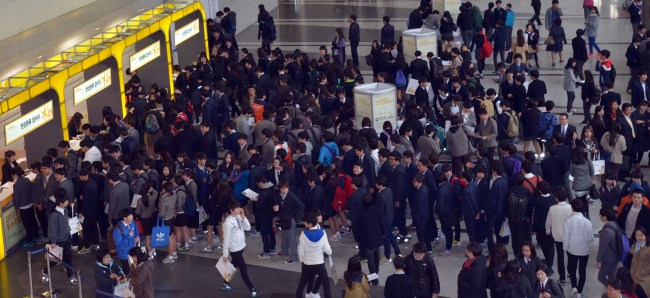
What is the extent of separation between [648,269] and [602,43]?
1596cm

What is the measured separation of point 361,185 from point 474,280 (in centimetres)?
275

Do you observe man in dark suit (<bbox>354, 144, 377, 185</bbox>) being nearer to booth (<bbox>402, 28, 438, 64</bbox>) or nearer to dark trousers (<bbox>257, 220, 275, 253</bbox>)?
dark trousers (<bbox>257, 220, 275, 253</bbox>)

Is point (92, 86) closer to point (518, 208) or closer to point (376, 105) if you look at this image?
point (376, 105)

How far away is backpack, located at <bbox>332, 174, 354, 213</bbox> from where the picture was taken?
15.2m

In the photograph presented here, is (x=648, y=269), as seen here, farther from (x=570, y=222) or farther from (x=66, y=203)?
(x=66, y=203)

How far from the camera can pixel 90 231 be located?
15.9m

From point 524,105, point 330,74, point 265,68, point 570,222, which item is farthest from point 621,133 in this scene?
point 265,68

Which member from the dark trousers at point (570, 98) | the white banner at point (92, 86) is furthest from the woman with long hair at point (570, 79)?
the white banner at point (92, 86)

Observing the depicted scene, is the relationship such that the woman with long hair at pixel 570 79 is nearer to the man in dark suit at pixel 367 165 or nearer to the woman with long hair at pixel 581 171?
the woman with long hair at pixel 581 171

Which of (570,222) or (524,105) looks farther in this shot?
(524,105)

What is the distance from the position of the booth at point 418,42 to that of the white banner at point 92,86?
20.5 feet

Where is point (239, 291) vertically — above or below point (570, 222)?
below

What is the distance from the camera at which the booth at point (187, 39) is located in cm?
A: 2369

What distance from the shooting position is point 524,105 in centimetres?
1928
